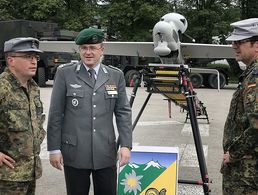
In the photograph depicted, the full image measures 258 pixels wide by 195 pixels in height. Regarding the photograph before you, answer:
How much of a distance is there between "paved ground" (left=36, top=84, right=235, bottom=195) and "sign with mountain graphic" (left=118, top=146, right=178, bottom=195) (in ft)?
3.56

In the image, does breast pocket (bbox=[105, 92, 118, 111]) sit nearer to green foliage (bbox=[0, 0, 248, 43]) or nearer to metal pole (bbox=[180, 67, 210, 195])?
metal pole (bbox=[180, 67, 210, 195])

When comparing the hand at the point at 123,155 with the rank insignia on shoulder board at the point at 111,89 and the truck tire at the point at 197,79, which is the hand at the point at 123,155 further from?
the truck tire at the point at 197,79

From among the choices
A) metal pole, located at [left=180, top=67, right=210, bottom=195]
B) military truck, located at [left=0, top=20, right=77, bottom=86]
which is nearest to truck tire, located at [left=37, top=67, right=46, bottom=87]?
military truck, located at [left=0, top=20, right=77, bottom=86]

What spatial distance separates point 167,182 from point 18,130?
1.79 meters

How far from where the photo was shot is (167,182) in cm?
424

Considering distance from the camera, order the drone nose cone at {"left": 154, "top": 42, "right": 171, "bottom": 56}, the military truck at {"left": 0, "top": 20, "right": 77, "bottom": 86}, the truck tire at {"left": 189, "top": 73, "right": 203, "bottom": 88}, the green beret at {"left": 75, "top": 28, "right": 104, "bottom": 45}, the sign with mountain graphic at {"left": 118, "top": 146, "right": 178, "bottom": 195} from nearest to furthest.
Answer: the green beret at {"left": 75, "top": 28, "right": 104, "bottom": 45} < the sign with mountain graphic at {"left": 118, "top": 146, "right": 178, "bottom": 195} < the drone nose cone at {"left": 154, "top": 42, "right": 171, "bottom": 56} < the military truck at {"left": 0, "top": 20, "right": 77, "bottom": 86} < the truck tire at {"left": 189, "top": 73, "right": 203, "bottom": 88}

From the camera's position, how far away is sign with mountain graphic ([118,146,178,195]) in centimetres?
421

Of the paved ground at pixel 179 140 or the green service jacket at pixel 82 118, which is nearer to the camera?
the green service jacket at pixel 82 118

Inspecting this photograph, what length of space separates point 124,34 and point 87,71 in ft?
107

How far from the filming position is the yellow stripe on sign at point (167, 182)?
13.8 ft

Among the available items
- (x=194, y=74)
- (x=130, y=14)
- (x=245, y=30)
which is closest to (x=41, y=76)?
(x=194, y=74)

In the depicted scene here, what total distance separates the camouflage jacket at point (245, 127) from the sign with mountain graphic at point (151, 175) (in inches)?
52.1

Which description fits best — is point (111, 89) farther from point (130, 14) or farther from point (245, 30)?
point (130, 14)

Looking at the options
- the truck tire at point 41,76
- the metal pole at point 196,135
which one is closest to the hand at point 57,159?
the metal pole at point 196,135
